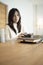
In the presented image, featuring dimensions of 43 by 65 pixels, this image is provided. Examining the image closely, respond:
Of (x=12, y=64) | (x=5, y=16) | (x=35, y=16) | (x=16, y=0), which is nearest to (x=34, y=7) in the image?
(x=35, y=16)

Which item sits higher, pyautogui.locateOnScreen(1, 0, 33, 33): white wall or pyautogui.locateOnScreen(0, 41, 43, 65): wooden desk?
pyautogui.locateOnScreen(1, 0, 33, 33): white wall

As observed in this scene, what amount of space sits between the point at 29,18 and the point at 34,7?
0.74m

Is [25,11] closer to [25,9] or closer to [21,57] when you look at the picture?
[25,9]

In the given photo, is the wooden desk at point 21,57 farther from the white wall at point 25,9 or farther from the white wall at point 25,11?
the white wall at point 25,11

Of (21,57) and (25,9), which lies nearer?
(21,57)

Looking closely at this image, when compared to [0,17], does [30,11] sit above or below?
above

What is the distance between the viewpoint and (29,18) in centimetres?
406

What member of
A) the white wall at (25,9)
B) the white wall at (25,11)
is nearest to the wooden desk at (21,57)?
the white wall at (25,9)

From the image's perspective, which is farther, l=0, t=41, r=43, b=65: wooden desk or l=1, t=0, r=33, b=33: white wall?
l=1, t=0, r=33, b=33: white wall

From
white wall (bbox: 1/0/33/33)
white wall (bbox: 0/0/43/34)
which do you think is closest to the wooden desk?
white wall (bbox: 0/0/43/34)

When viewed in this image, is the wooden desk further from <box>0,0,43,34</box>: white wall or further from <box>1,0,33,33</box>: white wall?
<box>1,0,33,33</box>: white wall

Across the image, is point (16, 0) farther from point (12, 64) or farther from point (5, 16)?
point (12, 64)

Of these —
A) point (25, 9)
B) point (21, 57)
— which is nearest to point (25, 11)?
point (25, 9)

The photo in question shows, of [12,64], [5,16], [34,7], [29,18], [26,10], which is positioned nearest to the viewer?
[12,64]
